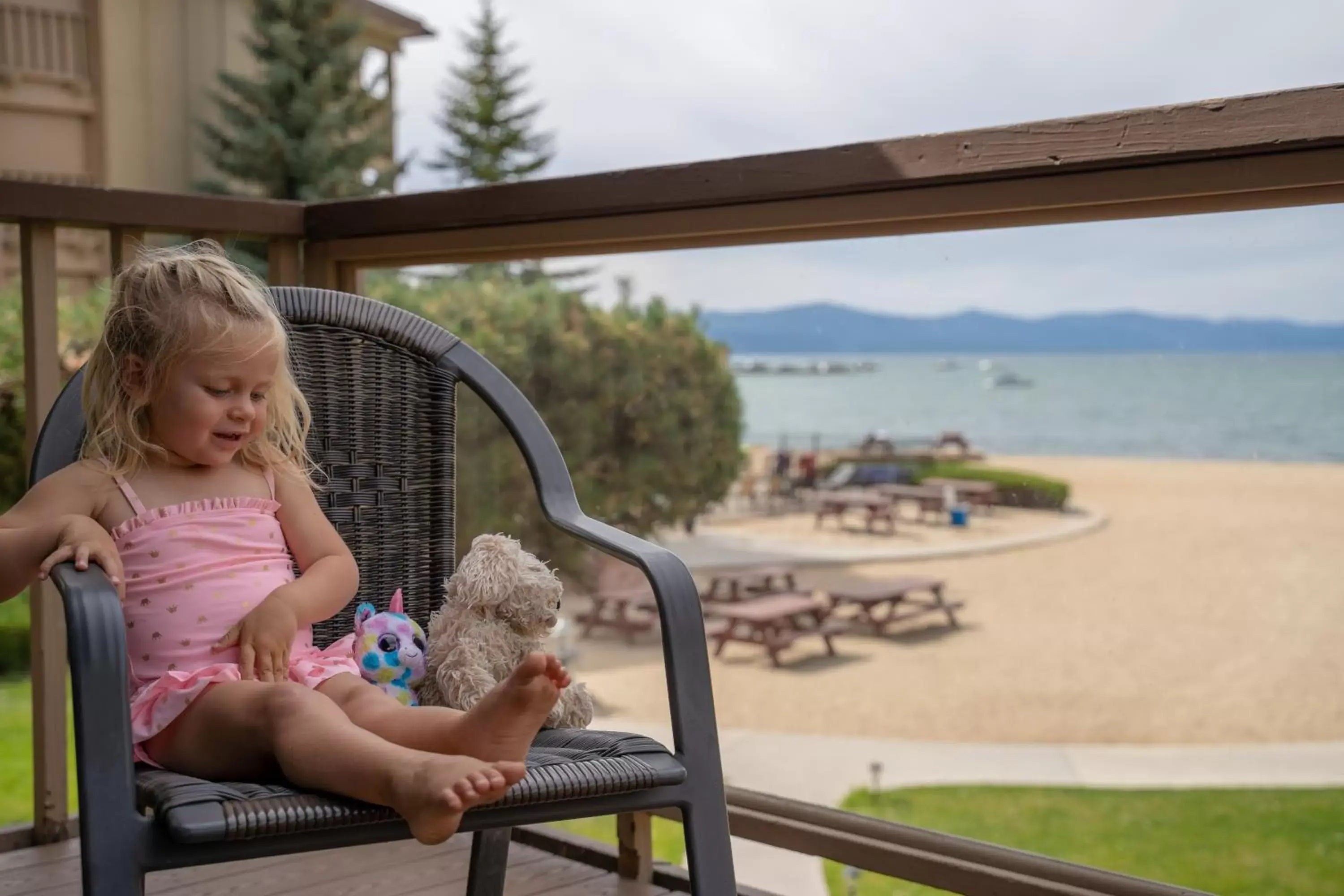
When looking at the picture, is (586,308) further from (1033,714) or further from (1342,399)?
(1033,714)

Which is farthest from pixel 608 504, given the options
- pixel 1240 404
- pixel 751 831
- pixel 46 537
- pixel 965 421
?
pixel 965 421

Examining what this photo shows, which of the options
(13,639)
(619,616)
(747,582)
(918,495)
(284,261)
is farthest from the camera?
(918,495)

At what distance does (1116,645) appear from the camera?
36.8 ft

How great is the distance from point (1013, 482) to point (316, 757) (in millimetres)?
12931

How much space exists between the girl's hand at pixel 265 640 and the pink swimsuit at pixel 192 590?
11 millimetres

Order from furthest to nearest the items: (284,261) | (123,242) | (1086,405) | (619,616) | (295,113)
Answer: (295,113) < (1086,405) < (619,616) < (284,261) < (123,242)

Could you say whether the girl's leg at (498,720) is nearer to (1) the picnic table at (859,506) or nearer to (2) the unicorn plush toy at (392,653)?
(2) the unicorn plush toy at (392,653)

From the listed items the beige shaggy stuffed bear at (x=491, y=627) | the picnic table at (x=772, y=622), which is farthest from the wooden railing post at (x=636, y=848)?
the picnic table at (x=772, y=622)

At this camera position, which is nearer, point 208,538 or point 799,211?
point 208,538

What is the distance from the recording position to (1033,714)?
34.1ft

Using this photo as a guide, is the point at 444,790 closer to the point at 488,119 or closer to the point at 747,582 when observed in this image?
the point at 747,582

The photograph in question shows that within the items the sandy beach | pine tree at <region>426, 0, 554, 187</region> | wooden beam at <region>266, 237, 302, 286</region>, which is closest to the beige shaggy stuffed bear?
wooden beam at <region>266, 237, 302, 286</region>

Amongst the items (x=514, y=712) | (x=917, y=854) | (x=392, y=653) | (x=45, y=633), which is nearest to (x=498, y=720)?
(x=514, y=712)

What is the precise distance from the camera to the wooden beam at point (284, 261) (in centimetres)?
225
